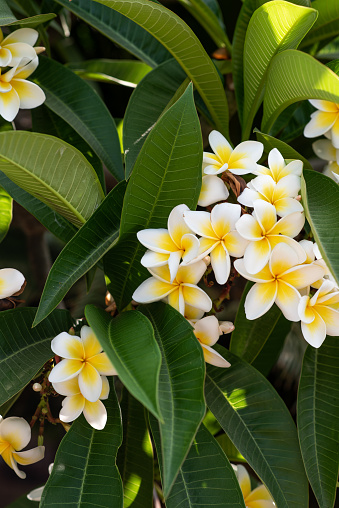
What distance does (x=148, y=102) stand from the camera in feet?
3.20

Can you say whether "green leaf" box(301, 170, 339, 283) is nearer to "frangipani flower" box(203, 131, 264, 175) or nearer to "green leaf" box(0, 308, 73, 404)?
"frangipani flower" box(203, 131, 264, 175)

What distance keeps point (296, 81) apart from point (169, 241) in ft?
0.96

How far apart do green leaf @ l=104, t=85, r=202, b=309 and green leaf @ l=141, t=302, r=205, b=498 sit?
0.11 m

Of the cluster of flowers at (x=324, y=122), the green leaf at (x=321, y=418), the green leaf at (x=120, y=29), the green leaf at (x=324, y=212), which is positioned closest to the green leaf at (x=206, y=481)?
the green leaf at (x=321, y=418)

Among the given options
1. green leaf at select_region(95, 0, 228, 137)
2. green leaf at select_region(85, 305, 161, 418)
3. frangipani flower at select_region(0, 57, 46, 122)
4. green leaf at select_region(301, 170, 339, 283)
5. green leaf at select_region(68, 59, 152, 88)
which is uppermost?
green leaf at select_region(68, 59, 152, 88)

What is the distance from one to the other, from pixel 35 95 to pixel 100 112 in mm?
154

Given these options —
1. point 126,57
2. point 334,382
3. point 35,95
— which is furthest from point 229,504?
point 126,57

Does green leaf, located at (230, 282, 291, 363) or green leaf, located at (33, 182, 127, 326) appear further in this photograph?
green leaf, located at (230, 282, 291, 363)

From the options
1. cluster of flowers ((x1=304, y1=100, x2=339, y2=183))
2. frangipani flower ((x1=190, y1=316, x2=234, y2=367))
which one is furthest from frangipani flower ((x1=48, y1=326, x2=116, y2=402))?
cluster of flowers ((x1=304, y1=100, x2=339, y2=183))

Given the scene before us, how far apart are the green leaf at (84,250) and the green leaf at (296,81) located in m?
0.28

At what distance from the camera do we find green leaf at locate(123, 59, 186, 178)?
0.91 meters

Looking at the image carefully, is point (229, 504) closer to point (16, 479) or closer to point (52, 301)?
point (52, 301)

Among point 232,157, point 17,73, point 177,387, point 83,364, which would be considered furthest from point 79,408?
point 17,73

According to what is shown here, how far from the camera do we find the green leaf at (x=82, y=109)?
96 cm
